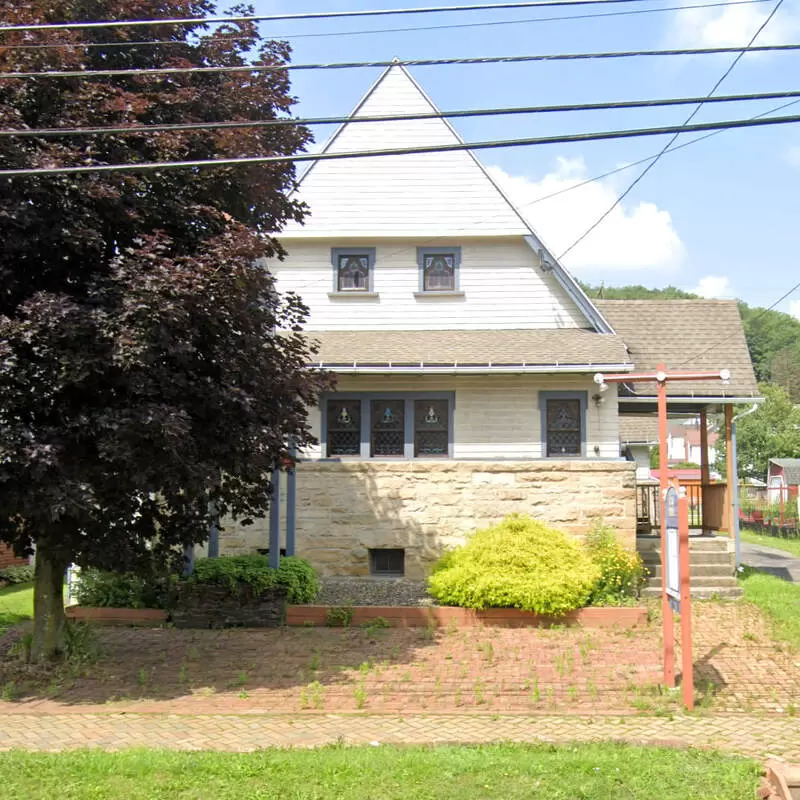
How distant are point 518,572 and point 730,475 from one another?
6067 millimetres

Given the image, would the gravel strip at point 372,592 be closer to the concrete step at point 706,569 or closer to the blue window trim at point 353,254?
the concrete step at point 706,569

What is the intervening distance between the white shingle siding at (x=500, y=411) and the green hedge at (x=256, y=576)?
3.21 metres

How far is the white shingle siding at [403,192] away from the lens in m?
16.2

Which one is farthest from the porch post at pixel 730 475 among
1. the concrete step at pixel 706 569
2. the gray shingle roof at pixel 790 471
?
the gray shingle roof at pixel 790 471

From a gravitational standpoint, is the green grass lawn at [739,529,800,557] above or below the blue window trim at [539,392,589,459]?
below

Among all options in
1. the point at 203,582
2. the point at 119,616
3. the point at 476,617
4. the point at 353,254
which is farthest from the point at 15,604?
the point at 353,254

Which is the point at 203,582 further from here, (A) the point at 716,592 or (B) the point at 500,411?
(A) the point at 716,592

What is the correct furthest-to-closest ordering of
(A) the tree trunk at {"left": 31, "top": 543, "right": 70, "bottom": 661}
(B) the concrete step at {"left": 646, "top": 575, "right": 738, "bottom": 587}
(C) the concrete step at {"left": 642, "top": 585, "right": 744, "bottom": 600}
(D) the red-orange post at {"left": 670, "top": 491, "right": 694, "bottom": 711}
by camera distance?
(B) the concrete step at {"left": 646, "top": 575, "right": 738, "bottom": 587}, (C) the concrete step at {"left": 642, "top": 585, "right": 744, "bottom": 600}, (A) the tree trunk at {"left": 31, "top": 543, "right": 70, "bottom": 661}, (D) the red-orange post at {"left": 670, "top": 491, "right": 694, "bottom": 711}

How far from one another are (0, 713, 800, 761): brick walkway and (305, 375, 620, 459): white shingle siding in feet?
24.0

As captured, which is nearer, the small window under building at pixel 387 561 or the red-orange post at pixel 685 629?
the red-orange post at pixel 685 629

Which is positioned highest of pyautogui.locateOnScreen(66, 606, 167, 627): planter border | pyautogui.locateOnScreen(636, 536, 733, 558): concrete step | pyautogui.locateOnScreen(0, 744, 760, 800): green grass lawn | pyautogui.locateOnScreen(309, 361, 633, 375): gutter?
pyautogui.locateOnScreen(309, 361, 633, 375): gutter

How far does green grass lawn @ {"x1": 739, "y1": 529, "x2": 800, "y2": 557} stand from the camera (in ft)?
85.3

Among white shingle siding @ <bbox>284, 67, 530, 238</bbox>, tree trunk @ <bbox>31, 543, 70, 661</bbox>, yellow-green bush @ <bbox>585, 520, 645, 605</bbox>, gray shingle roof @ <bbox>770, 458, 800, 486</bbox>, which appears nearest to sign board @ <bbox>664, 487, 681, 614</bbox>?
yellow-green bush @ <bbox>585, 520, 645, 605</bbox>

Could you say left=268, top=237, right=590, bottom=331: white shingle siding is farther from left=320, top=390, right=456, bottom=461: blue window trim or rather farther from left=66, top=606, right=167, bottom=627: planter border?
left=66, top=606, right=167, bottom=627: planter border
